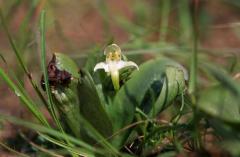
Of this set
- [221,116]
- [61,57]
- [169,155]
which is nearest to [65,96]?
[61,57]

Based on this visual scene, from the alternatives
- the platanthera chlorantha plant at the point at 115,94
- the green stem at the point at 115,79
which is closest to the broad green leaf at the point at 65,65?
the platanthera chlorantha plant at the point at 115,94

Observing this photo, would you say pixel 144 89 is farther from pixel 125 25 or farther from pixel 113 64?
pixel 125 25

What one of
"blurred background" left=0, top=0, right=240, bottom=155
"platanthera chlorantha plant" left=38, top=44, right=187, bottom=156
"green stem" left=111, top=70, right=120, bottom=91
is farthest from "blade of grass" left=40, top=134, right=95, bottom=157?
"blurred background" left=0, top=0, right=240, bottom=155

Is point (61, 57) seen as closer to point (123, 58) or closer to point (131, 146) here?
point (123, 58)

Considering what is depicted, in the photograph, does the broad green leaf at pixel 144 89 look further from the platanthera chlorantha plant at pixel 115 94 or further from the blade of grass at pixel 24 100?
the blade of grass at pixel 24 100

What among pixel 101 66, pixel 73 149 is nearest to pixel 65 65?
pixel 101 66
